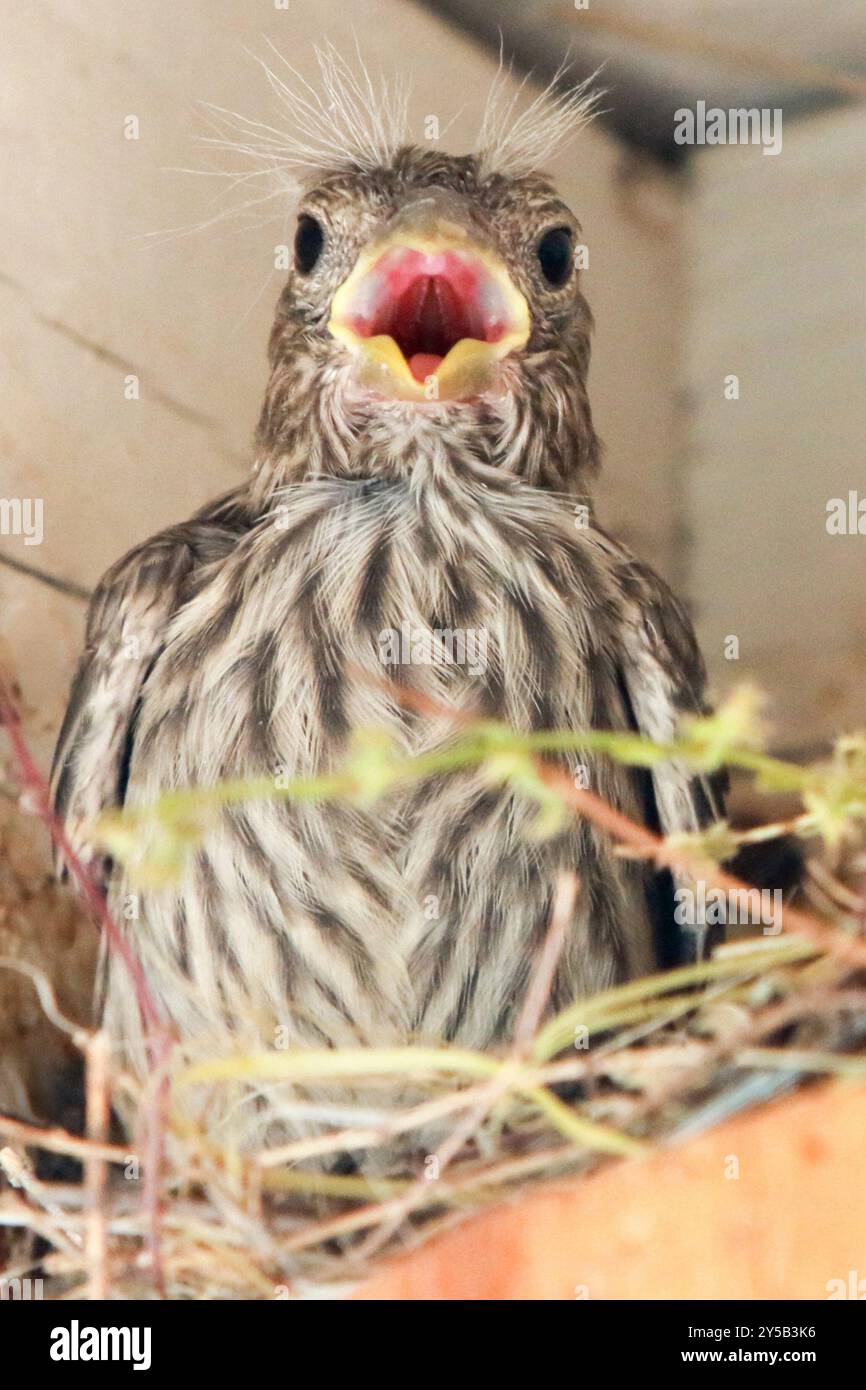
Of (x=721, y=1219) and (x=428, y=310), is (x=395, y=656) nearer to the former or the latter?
(x=428, y=310)

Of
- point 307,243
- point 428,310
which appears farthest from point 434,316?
point 307,243

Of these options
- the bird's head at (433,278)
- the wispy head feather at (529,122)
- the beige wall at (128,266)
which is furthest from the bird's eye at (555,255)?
the beige wall at (128,266)

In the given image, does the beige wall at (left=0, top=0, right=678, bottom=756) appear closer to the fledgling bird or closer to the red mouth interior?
the fledgling bird

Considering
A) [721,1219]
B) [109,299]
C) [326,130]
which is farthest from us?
[326,130]

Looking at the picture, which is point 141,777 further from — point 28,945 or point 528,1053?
point 528,1053

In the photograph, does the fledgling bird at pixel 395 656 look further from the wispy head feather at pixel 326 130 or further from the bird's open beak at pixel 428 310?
the wispy head feather at pixel 326 130

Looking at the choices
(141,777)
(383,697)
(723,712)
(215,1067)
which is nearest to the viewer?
(723,712)

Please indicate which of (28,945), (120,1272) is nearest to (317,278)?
(28,945)

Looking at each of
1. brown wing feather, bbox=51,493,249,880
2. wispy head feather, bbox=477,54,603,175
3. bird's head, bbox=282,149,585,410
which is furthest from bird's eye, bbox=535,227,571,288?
Result: brown wing feather, bbox=51,493,249,880
